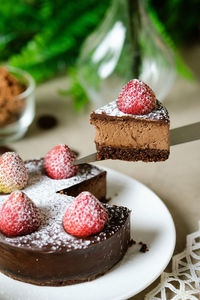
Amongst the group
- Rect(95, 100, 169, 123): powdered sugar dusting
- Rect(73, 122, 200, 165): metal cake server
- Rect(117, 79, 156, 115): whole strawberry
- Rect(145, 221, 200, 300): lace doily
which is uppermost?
Rect(117, 79, 156, 115): whole strawberry

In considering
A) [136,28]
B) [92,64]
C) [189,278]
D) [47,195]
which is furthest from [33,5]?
[189,278]

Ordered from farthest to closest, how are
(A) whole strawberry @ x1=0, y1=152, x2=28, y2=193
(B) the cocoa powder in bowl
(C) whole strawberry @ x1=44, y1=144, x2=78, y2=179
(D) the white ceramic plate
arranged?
(B) the cocoa powder in bowl < (C) whole strawberry @ x1=44, y1=144, x2=78, y2=179 < (A) whole strawberry @ x1=0, y1=152, x2=28, y2=193 < (D) the white ceramic plate

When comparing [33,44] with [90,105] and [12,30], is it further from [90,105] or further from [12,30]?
[90,105]

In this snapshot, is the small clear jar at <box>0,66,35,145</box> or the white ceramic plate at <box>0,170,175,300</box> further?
the small clear jar at <box>0,66,35,145</box>

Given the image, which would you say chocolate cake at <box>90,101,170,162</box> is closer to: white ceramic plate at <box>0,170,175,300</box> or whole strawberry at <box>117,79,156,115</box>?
whole strawberry at <box>117,79,156,115</box>

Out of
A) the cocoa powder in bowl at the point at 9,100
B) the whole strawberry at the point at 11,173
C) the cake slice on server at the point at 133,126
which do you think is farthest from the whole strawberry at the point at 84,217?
the cocoa powder in bowl at the point at 9,100

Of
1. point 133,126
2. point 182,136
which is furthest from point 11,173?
point 182,136

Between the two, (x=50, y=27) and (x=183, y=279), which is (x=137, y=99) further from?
(x=50, y=27)

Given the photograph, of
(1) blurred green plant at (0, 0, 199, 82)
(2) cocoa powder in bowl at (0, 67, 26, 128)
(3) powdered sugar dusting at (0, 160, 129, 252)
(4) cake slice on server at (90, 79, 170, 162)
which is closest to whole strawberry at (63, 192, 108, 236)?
(3) powdered sugar dusting at (0, 160, 129, 252)
